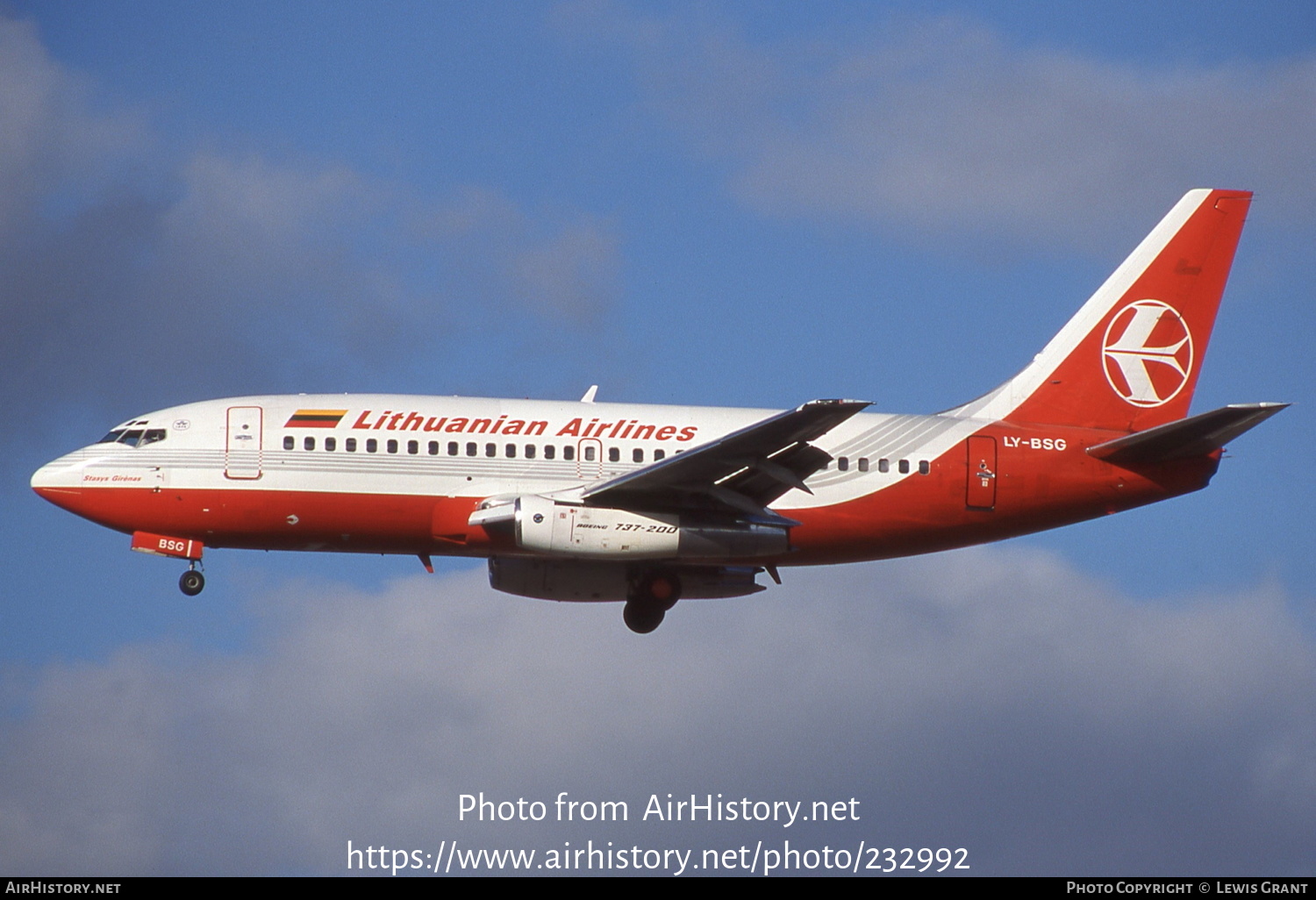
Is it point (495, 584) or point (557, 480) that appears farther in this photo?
point (495, 584)

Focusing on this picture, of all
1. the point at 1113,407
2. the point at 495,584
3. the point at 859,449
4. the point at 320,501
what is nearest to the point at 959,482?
the point at 859,449

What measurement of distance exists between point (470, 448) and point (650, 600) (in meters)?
6.53

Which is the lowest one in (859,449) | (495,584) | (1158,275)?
(495,584)

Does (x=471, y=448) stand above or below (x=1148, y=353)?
below

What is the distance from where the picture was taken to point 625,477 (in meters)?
35.0

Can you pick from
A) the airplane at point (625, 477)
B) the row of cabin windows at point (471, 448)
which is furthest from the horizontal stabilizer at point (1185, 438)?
the row of cabin windows at point (471, 448)

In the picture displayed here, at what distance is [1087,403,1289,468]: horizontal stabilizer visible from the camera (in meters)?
35.1

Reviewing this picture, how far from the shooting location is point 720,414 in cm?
3844

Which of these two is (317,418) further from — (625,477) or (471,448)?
(625,477)

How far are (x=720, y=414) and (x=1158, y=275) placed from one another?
1248 cm

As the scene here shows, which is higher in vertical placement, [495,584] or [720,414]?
[720,414]

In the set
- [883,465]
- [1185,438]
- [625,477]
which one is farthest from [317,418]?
[1185,438]

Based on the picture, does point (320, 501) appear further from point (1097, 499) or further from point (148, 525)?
point (1097, 499)
